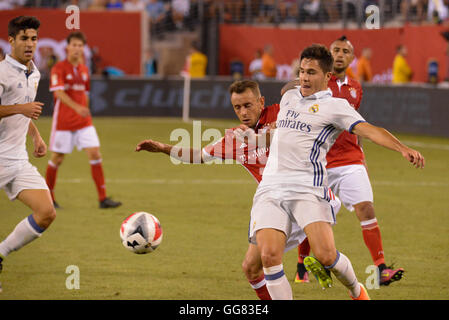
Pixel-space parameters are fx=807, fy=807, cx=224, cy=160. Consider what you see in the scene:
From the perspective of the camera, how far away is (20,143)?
742 centimetres

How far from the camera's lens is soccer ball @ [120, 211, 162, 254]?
22.7ft

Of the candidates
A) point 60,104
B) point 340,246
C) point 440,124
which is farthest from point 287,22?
point 340,246

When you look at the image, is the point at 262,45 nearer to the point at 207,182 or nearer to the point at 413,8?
the point at 413,8

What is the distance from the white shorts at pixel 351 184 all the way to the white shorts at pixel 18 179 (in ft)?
8.98

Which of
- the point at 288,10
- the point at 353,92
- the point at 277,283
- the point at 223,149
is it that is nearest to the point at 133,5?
the point at 288,10

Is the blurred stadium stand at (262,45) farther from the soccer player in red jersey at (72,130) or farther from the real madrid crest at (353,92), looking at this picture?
the real madrid crest at (353,92)

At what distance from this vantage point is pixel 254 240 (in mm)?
6066

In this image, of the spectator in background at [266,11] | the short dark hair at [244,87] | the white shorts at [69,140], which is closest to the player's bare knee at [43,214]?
the short dark hair at [244,87]

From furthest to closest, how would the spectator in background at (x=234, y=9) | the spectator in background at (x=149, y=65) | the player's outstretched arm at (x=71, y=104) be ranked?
the spectator in background at (x=234, y=9) → the spectator in background at (x=149, y=65) → the player's outstretched arm at (x=71, y=104)

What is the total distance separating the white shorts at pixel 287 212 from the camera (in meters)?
5.87
